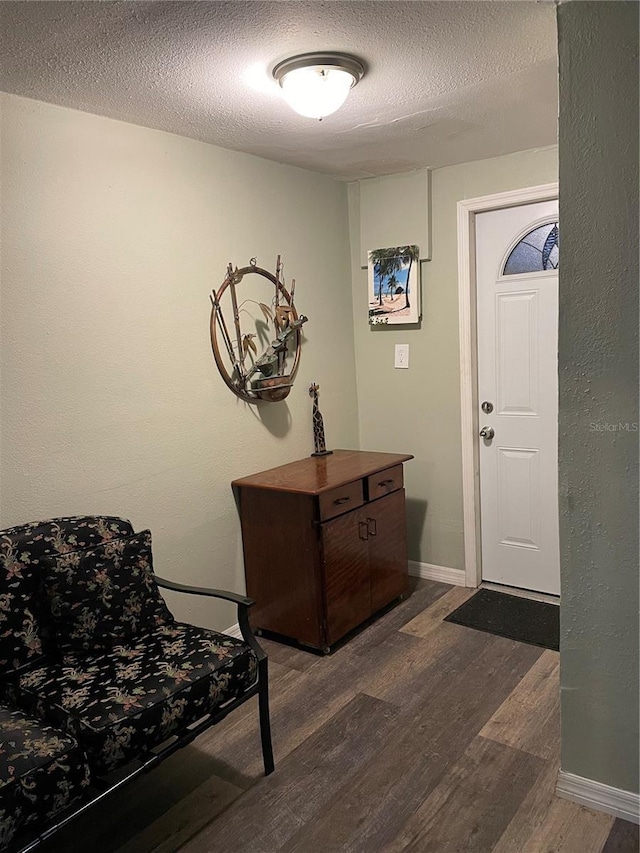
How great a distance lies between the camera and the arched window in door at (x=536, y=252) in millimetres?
3291

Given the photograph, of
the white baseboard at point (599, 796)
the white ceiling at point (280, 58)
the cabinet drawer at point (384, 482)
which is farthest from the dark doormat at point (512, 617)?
the white ceiling at point (280, 58)

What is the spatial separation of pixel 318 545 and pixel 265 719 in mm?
864

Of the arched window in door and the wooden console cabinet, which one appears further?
the arched window in door

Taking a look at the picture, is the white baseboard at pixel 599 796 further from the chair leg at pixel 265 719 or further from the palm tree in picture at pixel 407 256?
the palm tree in picture at pixel 407 256

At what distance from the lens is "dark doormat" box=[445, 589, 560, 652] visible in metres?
3.09

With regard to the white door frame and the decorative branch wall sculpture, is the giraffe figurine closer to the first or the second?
the decorative branch wall sculpture

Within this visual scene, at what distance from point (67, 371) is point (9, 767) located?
53.3 inches

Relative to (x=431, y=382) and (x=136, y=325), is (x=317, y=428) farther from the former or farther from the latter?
(x=136, y=325)

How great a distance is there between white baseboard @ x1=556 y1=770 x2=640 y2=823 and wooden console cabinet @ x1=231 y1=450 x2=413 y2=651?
1.20 meters

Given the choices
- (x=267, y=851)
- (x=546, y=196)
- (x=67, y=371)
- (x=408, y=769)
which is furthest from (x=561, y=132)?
(x=267, y=851)

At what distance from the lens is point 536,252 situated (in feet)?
11.0

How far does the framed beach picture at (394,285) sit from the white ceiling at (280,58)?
2.33 ft

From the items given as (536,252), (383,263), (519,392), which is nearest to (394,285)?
(383,263)

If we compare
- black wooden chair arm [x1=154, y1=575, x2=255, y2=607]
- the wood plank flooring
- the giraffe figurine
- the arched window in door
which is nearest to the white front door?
the arched window in door
